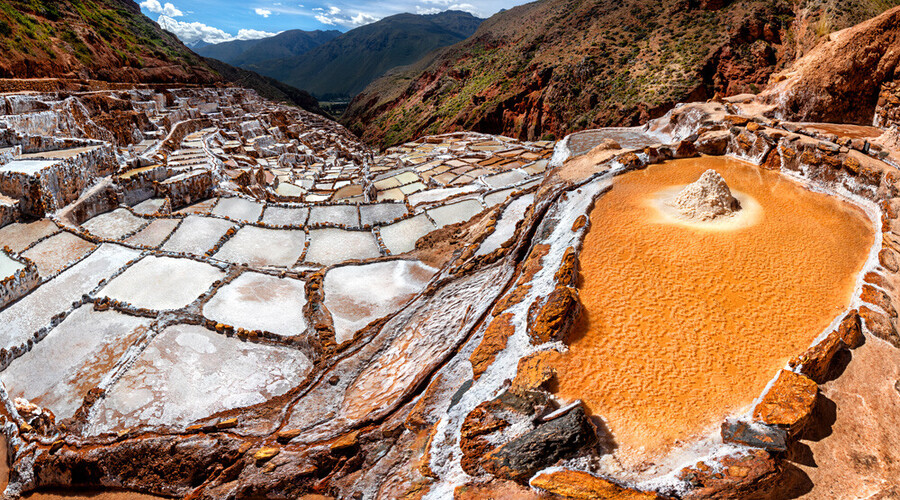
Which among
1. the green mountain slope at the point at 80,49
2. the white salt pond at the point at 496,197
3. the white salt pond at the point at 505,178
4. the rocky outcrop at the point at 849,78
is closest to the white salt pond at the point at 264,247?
the white salt pond at the point at 496,197

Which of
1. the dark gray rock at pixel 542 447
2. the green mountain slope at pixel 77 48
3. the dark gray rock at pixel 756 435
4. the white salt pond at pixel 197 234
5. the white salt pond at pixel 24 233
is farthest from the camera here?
the green mountain slope at pixel 77 48

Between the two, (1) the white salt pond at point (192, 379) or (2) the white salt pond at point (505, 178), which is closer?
(1) the white salt pond at point (192, 379)

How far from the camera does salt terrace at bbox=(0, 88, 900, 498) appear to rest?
13.7 feet

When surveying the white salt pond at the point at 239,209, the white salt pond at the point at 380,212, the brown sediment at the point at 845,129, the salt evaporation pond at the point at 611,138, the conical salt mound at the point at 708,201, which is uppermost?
the brown sediment at the point at 845,129

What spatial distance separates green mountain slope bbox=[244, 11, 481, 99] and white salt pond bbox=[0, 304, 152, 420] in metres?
159

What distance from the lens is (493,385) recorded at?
4801mm

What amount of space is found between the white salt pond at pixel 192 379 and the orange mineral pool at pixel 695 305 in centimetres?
515

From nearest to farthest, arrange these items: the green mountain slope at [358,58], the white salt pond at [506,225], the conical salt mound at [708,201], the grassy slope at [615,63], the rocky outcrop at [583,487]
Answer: the rocky outcrop at [583,487], the conical salt mound at [708,201], the white salt pond at [506,225], the grassy slope at [615,63], the green mountain slope at [358,58]

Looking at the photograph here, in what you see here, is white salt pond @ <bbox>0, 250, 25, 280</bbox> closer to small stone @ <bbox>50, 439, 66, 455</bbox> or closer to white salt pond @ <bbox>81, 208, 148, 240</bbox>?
white salt pond @ <bbox>81, 208, 148, 240</bbox>

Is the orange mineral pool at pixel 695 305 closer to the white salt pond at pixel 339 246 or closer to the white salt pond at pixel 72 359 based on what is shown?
the white salt pond at pixel 339 246

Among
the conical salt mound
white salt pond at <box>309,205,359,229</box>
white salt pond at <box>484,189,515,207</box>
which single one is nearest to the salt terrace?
the conical salt mound

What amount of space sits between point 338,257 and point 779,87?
627 inches

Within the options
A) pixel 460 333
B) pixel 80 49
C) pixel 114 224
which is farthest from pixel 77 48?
pixel 460 333

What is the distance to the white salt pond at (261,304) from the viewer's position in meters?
8.05
